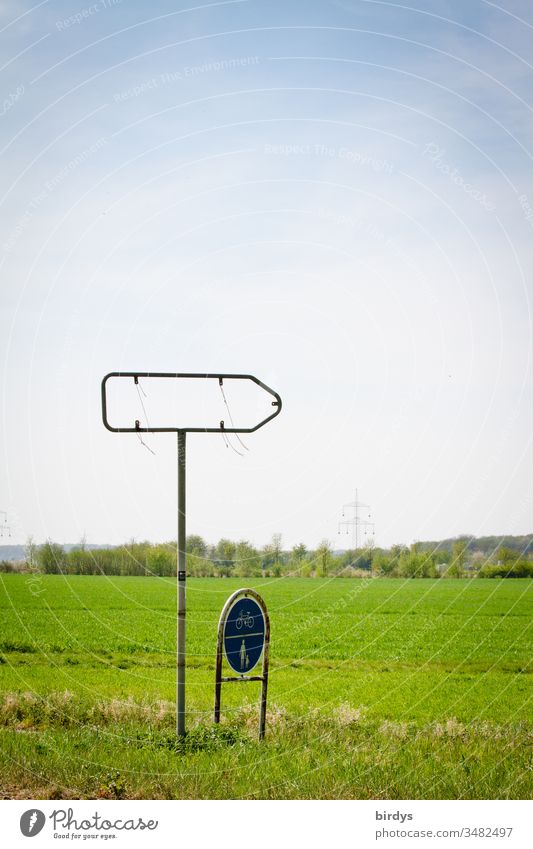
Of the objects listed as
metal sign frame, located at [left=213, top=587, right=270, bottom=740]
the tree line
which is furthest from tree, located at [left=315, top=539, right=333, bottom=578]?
metal sign frame, located at [left=213, top=587, right=270, bottom=740]

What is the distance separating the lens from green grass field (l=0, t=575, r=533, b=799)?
23.4 feet

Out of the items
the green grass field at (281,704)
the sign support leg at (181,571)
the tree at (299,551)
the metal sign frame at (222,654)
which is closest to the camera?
the green grass field at (281,704)

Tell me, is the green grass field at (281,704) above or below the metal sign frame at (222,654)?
below

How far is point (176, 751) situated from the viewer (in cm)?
785

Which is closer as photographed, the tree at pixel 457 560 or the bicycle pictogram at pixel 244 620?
the bicycle pictogram at pixel 244 620

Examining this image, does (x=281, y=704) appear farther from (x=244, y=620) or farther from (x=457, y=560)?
(x=457, y=560)

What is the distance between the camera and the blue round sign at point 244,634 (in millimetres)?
8258

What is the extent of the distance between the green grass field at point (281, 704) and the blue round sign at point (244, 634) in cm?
71

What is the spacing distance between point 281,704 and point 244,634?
5.37 metres

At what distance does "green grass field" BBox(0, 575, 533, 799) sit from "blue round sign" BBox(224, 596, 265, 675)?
71 cm

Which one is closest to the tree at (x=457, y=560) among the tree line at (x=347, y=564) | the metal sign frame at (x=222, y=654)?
the tree line at (x=347, y=564)

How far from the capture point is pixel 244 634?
8.37m

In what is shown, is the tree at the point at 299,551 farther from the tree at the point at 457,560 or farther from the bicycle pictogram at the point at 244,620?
the bicycle pictogram at the point at 244,620

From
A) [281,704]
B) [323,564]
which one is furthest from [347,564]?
[281,704]
